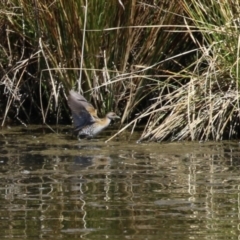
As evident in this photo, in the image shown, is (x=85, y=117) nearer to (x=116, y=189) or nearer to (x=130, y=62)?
(x=130, y=62)

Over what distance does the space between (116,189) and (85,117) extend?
8.87 ft

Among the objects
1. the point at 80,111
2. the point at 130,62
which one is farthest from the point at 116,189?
the point at 130,62

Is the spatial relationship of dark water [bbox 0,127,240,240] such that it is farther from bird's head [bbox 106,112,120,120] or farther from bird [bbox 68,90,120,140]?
bird's head [bbox 106,112,120,120]

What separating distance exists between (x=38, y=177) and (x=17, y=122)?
3.05 meters

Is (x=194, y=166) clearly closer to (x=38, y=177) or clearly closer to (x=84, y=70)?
(x=38, y=177)

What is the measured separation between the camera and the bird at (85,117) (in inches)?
340

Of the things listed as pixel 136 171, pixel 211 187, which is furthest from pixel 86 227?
pixel 136 171

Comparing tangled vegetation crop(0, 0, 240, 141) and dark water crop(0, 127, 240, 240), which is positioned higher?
tangled vegetation crop(0, 0, 240, 141)

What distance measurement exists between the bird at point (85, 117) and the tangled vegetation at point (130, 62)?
19 centimetres

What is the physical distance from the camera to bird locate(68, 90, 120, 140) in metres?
8.64

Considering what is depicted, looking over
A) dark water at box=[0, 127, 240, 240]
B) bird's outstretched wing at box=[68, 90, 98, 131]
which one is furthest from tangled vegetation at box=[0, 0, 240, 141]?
dark water at box=[0, 127, 240, 240]

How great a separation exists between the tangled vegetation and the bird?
0.19 metres

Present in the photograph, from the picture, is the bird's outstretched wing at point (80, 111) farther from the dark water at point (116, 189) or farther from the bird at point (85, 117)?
the dark water at point (116, 189)

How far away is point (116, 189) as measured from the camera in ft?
20.4
